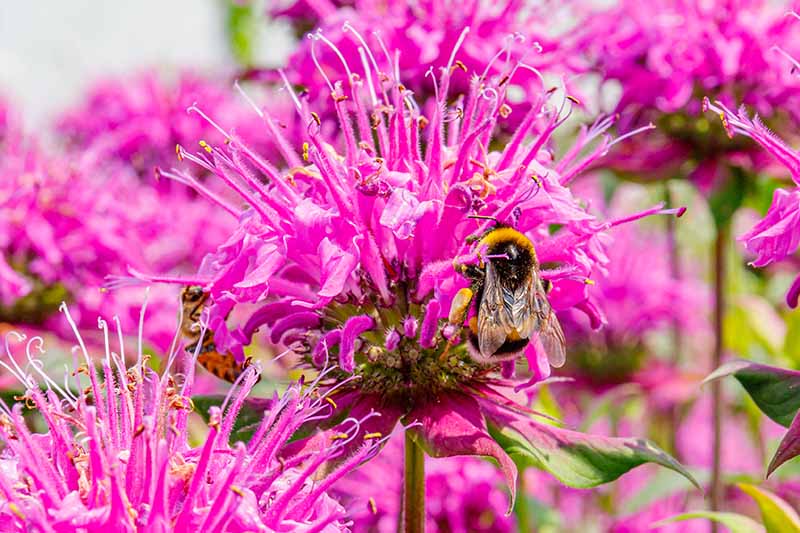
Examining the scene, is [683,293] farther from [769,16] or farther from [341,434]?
[341,434]

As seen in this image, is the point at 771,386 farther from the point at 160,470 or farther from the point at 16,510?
the point at 16,510

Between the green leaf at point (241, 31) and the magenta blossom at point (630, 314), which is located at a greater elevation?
the green leaf at point (241, 31)

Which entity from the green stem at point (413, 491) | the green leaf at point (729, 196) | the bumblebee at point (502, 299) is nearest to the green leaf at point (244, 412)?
the green stem at point (413, 491)

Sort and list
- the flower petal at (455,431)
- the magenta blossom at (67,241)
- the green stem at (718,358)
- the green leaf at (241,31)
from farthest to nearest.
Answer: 1. the green leaf at (241,31)
2. the magenta blossom at (67,241)
3. the green stem at (718,358)
4. the flower petal at (455,431)

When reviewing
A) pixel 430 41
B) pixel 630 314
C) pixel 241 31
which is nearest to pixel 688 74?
pixel 430 41

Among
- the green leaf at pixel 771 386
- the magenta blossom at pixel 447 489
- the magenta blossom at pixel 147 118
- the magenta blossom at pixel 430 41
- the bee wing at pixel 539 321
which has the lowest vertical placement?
the magenta blossom at pixel 447 489

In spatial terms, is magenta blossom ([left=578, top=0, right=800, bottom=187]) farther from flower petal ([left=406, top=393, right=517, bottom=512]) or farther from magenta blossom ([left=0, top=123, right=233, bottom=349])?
magenta blossom ([left=0, top=123, right=233, bottom=349])

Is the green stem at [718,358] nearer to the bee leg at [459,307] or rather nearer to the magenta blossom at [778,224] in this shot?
the magenta blossom at [778,224]
